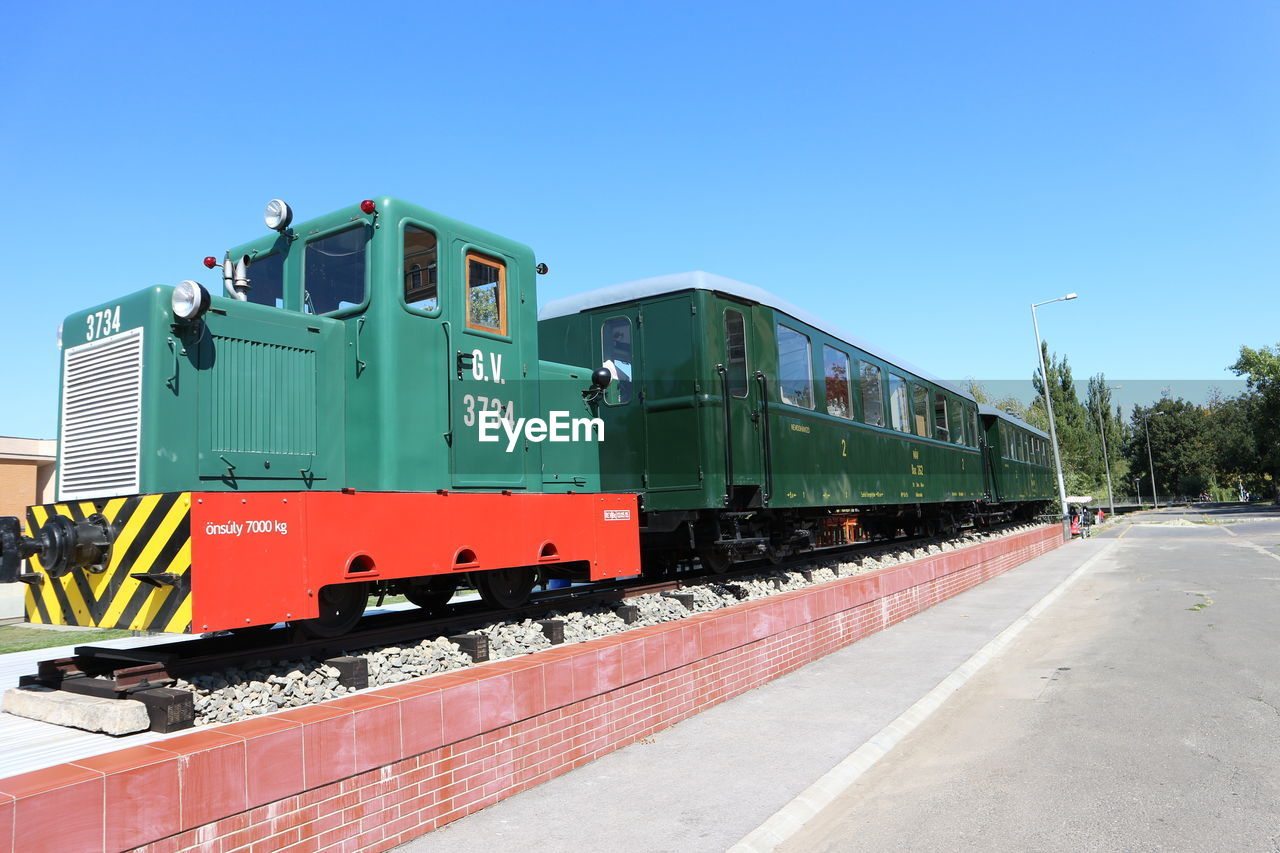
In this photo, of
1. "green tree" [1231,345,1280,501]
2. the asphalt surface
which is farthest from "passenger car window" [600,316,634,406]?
"green tree" [1231,345,1280,501]

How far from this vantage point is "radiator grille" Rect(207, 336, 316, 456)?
4453 millimetres

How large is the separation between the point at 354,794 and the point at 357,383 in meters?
2.50

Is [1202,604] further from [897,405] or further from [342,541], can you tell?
[342,541]

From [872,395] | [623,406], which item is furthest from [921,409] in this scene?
[623,406]

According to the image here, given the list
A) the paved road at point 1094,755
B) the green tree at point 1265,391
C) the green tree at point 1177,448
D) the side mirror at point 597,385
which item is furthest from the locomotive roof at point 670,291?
A: the green tree at point 1177,448

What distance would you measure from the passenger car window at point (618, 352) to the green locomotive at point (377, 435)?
0.11 ft

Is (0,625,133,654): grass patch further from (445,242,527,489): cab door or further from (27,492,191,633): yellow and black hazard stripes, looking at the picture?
(445,242,527,489): cab door

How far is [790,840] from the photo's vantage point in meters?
4.05

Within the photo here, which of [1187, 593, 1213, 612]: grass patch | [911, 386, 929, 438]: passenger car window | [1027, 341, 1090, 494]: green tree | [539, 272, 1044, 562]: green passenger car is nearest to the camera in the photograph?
[539, 272, 1044, 562]: green passenger car

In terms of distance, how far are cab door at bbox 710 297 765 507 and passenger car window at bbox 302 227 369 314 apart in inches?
150

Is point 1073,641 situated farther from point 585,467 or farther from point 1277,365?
point 1277,365

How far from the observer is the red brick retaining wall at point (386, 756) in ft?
9.32

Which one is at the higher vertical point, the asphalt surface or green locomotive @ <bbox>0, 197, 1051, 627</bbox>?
green locomotive @ <bbox>0, 197, 1051, 627</bbox>

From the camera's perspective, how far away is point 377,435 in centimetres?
504
